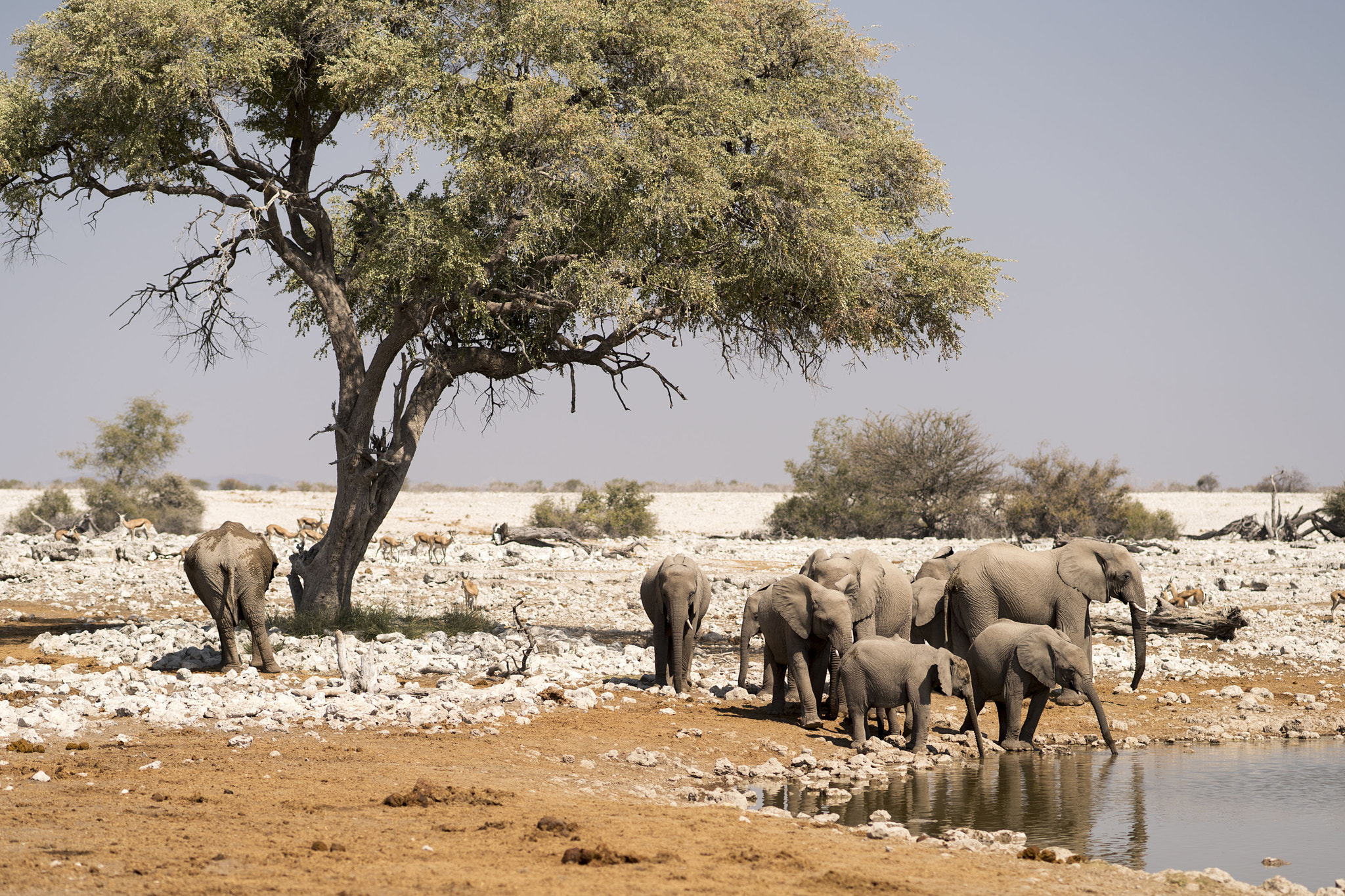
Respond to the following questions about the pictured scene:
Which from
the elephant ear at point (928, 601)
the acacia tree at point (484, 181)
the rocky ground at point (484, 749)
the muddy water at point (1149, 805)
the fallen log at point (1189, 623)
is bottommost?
the muddy water at point (1149, 805)

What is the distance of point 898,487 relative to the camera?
1599 inches

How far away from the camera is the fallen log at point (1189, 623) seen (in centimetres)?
1809

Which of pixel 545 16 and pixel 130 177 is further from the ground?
pixel 545 16

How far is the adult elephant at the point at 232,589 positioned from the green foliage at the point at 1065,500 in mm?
30560

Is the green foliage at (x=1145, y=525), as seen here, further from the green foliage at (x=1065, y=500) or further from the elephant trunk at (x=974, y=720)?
the elephant trunk at (x=974, y=720)

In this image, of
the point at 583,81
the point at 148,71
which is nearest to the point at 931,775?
the point at 583,81

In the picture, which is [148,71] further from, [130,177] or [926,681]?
[926,681]

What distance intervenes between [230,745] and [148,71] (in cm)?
996

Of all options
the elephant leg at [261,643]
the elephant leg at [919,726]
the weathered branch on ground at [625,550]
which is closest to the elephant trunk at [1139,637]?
the elephant leg at [919,726]

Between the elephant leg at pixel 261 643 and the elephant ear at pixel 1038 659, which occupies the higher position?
the elephant ear at pixel 1038 659

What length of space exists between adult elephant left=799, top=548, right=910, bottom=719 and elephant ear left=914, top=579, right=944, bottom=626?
0.34 meters

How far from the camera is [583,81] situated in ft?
53.8

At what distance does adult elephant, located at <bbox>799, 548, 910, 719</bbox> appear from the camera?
12289 mm

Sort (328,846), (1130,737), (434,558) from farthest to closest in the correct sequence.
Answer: (434,558) → (1130,737) → (328,846)
